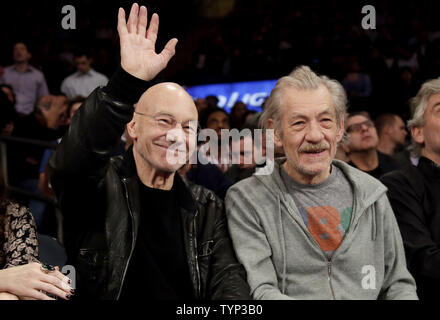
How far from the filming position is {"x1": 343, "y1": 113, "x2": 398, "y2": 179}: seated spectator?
3.71 meters

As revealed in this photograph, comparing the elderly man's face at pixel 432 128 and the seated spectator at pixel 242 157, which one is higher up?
the seated spectator at pixel 242 157

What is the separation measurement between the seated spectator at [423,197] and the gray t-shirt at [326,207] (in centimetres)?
31

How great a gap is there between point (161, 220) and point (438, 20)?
746cm

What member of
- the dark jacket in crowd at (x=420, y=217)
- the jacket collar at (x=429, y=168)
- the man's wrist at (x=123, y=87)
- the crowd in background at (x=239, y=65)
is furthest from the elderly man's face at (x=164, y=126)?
the crowd in background at (x=239, y=65)

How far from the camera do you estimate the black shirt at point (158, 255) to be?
1783 millimetres

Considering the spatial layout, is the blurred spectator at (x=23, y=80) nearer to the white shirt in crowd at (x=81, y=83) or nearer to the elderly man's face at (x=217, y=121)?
the white shirt in crowd at (x=81, y=83)

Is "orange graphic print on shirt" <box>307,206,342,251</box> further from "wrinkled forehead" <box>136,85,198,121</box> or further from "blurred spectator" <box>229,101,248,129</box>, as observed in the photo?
"blurred spectator" <box>229,101,248,129</box>

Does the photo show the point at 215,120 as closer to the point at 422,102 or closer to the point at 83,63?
the point at 83,63

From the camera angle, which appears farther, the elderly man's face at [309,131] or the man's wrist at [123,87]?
the elderly man's face at [309,131]

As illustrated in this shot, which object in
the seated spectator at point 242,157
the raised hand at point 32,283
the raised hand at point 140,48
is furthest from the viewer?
the seated spectator at point 242,157

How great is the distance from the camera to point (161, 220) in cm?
187

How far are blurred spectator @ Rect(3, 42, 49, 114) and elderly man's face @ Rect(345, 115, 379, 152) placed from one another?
3.91 meters

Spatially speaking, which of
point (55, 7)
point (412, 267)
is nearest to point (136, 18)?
point (412, 267)

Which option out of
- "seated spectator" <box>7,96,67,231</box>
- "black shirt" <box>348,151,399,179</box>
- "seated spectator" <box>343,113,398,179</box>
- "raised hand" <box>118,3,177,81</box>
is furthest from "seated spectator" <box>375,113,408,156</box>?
"raised hand" <box>118,3,177,81</box>
